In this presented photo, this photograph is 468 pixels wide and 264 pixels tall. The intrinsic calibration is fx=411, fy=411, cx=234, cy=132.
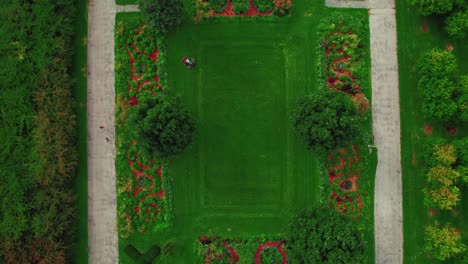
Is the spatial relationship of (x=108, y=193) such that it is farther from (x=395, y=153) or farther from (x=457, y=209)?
(x=457, y=209)

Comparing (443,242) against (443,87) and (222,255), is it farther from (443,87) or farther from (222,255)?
(222,255)

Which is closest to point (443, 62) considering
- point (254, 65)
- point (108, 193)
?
point (254, 65)

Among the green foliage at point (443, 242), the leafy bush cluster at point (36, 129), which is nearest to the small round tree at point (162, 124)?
the leafy bush cluster at point (36, 129)

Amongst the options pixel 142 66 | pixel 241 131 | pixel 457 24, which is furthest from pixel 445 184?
pixel 142 66

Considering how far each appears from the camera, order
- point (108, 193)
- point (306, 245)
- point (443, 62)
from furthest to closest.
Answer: point (108, 193)
point (443, 62)
point (306, 245)

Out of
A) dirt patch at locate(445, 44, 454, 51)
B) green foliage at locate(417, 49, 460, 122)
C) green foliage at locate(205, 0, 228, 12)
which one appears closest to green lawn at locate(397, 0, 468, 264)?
dirt patch at locate(445, 44, 454, 51)

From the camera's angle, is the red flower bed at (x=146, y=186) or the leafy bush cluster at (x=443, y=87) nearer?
the leafy bush cluster at (x=443, y=87)

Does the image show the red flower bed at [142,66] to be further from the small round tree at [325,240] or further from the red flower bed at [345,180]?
the small round tree at [325,240]

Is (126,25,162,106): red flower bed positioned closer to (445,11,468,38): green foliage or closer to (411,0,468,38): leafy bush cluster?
(411,0,468,38): leafy bush cluster
